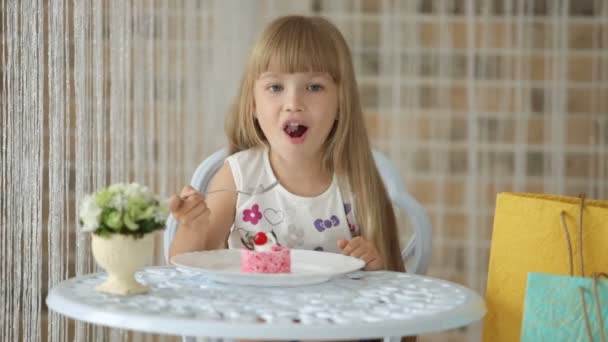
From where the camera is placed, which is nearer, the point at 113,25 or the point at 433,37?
the point at 113,25

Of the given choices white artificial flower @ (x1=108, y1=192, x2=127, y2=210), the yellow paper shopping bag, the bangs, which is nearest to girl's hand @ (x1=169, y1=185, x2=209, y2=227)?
white artificial flower @ (x1=108, y1=192, x2=127, y2=210)

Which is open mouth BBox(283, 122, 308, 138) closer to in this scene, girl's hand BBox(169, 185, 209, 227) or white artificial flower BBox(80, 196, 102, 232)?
girl's hand BBox(169, 185, 209, 227)

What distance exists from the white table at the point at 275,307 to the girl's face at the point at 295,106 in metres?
0.42

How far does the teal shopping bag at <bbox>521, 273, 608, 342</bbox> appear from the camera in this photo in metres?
1.33

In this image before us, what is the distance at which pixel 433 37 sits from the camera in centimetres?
321

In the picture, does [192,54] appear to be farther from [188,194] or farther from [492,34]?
[188,194]

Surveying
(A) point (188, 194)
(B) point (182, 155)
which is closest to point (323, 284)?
(A) point (188, 194)

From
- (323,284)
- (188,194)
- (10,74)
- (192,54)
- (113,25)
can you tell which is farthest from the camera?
(192,54)

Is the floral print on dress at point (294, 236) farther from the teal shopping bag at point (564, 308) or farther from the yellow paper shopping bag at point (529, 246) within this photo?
the teal shopping bag at point (564, 308)

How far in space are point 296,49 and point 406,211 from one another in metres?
0.37

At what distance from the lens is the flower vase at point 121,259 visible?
48.8 inches

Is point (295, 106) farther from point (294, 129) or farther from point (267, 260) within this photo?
point (267, 260)

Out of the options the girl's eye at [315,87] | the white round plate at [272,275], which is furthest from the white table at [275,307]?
the girl's eye at [315,87]

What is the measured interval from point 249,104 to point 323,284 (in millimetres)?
572
